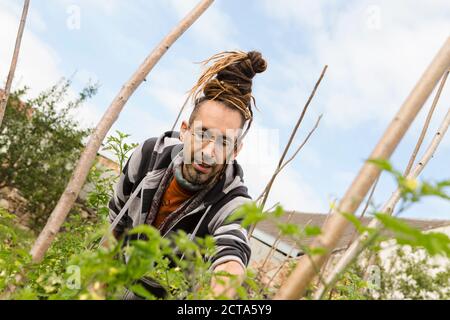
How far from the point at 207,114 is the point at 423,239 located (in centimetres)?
145

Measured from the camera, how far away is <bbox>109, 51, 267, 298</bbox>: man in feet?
6.72

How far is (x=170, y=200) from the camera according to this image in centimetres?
228

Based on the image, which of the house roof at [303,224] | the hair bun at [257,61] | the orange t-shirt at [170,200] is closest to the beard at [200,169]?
the orange t-shirt at [170,200]

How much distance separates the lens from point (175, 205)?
228 cm

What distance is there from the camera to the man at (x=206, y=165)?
2.05 metres

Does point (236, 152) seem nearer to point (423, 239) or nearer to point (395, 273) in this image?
point (423, 239)

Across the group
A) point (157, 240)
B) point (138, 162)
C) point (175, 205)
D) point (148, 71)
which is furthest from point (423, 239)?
point (138, 162)

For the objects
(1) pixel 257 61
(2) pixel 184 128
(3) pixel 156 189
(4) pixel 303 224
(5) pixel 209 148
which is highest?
(4) pixel 303 224

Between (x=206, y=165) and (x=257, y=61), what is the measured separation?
0.51 meters

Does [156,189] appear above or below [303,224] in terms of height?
below

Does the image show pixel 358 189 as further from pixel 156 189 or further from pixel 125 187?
pixel 125 187

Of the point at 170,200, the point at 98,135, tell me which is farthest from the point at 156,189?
the point at 98,135

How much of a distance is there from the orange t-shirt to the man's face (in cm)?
13

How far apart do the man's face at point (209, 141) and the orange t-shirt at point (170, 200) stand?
0.13m
